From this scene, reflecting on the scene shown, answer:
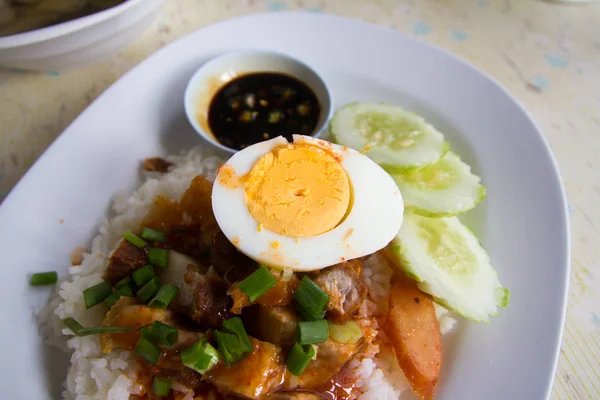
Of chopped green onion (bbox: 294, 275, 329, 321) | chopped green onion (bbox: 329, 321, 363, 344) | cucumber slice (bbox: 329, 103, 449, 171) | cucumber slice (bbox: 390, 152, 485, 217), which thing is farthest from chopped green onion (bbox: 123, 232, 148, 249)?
cucumber slice (bbox: 390, 152, 485, 217)

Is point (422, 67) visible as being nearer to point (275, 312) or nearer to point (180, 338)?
point (275, 312)

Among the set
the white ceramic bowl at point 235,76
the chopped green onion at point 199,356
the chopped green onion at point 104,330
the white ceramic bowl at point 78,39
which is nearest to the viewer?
the chopped green onion at point 199,356

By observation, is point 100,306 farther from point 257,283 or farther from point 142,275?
point 257,283

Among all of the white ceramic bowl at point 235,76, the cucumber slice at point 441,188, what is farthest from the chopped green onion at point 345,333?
the white ceramic bowl at point 235,76

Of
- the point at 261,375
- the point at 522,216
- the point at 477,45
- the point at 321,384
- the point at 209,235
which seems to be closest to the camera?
the point at 261,375

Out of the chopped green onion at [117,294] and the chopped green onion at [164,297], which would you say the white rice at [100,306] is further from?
the chopped green onion at [164,297]

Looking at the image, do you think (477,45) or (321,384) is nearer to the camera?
(321,384)

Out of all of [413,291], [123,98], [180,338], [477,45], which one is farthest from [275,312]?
[477,45]
